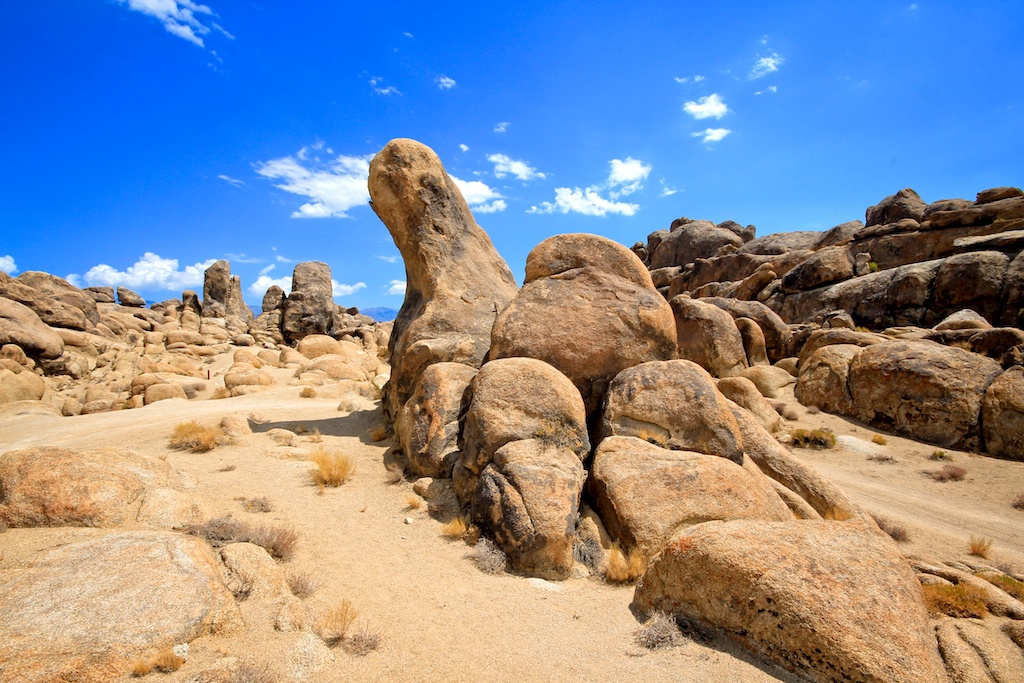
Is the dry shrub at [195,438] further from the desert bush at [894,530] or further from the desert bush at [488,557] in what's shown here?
the desert bush at [894,530]

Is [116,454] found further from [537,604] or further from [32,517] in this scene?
[537,604]

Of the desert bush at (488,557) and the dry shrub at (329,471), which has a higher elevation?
the dry shrub at (329,471)

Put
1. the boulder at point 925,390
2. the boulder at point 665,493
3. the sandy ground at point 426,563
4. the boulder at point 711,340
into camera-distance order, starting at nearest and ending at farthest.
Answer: the sandy ground at point 426,563 → the boulder at point 665,493 → the boulder at point 925,390 → the boulder at point 711,340

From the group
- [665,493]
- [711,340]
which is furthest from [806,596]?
[711,340]

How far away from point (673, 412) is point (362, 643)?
4.69 meters

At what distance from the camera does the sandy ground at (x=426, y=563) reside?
371 centimetres

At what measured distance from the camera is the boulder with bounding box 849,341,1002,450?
1178cm

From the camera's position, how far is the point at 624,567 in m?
5.19

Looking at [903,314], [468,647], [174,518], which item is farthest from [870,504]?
[903,314]

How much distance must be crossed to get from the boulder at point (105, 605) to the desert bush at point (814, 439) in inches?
505

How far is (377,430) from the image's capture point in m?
10.0

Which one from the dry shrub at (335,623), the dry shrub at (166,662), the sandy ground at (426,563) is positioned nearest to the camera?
the dry shrub at (166,662)

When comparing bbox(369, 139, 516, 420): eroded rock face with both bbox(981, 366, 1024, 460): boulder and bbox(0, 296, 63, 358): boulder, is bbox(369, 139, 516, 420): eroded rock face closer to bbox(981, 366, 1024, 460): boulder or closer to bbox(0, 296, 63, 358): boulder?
bbox(981, 366, 1024, 460): boulder

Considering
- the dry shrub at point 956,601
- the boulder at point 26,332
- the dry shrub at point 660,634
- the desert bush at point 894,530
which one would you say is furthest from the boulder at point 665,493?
the boulder at point 26,332
